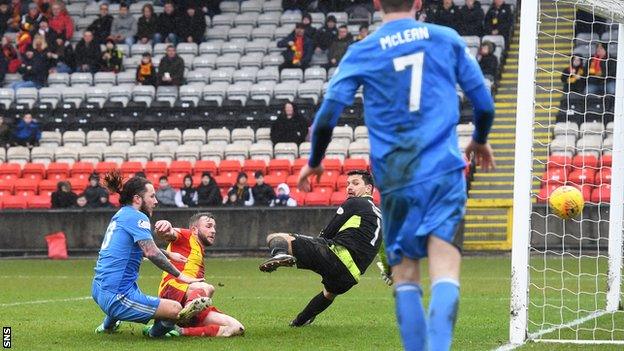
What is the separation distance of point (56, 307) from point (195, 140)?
1355 cm

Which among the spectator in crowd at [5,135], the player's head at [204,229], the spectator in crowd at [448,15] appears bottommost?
the spectator in crowd at [5,135]

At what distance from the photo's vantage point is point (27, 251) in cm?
2392

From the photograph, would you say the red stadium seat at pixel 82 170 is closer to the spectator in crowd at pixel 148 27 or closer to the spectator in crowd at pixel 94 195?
the spectator in crowd at pixel 94 195

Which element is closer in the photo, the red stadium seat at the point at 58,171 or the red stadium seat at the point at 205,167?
the red stadium seat at the point at 205,167

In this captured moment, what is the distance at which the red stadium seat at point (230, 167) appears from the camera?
25594 mm

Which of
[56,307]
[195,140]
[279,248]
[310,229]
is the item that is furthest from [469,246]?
[279,248]

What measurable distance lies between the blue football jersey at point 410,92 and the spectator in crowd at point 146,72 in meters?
23.0

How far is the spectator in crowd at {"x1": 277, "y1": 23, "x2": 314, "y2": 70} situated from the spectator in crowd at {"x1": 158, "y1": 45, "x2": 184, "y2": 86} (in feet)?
8.09

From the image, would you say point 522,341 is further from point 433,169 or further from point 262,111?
point 262,111

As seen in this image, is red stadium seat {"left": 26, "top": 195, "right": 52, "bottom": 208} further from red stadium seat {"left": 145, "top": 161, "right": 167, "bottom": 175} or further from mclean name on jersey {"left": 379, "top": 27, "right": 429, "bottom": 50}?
mclean name on jersey {"left": 379, "top": 27, "right": 429, "bottom": 50}

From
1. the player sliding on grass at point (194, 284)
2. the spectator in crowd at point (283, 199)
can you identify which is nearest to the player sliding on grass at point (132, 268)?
the player sliding on grass at point (194, 284)

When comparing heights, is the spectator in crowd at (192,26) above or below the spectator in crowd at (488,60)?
above

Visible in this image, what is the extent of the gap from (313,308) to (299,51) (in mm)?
17532

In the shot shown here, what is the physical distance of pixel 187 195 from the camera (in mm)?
24109
